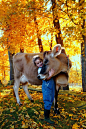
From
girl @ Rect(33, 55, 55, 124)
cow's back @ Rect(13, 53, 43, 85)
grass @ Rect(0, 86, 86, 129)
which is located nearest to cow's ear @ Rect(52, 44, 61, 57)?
girl @ Rect(33, 55, 55, 124)

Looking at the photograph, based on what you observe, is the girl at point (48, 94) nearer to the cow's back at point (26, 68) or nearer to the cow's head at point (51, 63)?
the cow's head at point (51, 63)

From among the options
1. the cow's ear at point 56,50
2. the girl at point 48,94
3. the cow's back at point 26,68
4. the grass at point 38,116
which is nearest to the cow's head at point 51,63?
the cow's ear at point 56,50

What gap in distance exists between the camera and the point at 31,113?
4.21m

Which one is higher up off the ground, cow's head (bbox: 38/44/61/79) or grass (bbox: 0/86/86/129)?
A: cow's head (bbox: 38/44/61/79)

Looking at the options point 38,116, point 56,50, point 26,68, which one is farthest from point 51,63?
point 38,116

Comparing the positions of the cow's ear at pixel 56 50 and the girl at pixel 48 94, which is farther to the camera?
the girl at pixel 48 94

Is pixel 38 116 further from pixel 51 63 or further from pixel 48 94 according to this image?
pixel 51 63

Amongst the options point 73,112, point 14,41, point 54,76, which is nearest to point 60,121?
point 73,112

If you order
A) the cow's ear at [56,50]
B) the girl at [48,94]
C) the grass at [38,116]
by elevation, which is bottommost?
the grass at [38,116]

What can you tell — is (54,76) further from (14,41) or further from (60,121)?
(14,41)

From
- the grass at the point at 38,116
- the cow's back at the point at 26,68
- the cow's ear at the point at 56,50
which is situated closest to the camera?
the cow's ear at the point at 56,50

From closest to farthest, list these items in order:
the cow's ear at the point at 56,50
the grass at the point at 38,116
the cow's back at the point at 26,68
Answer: the cow's ear at the point at 56,50
the grass at the point at 38,116
the cow's back at the point at 26,68

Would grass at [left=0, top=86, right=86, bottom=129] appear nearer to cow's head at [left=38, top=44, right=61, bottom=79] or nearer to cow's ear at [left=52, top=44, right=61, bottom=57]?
cow's head at [left=38, top=44, right=61, bottom=79]

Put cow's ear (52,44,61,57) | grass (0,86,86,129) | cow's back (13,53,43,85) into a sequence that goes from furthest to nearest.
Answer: cow's back (13,53,43,85)
grass (0,86,86,129)
cow's ear (52,44,61,57)
